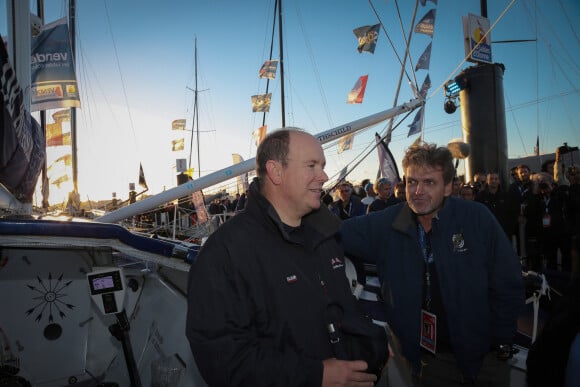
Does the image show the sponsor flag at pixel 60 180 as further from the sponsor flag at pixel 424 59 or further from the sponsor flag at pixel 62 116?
the sponsor flag at pixel 424 59

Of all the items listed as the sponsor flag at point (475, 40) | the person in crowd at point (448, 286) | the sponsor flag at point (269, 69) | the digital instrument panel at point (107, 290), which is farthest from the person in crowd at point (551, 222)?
the sponsor flag at point (269, 69)

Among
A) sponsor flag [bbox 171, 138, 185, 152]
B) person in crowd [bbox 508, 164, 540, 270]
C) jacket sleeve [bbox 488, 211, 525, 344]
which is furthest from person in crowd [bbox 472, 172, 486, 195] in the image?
sponsor flag [bbox 171, 138, 185, 152]

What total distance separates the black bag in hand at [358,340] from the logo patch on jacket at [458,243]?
1.00m

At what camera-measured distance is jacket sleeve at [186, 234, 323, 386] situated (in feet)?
4.08

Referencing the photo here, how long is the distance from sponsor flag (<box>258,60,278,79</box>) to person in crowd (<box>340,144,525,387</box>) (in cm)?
1526

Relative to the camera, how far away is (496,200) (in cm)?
687

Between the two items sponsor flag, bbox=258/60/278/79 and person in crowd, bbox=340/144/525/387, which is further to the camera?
sponsor flag, bbox=258/60/278/79

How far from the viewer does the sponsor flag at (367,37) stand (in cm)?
1099

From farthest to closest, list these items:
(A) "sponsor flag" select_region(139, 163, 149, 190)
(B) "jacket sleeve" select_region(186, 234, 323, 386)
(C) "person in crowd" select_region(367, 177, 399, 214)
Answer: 1. (A) "sponsor flag" select_region(139, 163, 149, 190)
2. (C) "person in crowd" select_region(367, 177, 399, 214)
3. (B) "jacket sleeve" select_region(186, 234, 323, 386)

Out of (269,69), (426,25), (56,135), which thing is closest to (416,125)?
(426,25)

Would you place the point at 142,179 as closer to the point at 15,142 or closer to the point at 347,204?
the point at 347,204

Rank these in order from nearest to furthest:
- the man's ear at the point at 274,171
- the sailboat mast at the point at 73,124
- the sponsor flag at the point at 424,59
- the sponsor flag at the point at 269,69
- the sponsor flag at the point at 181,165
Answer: the man's ear at the point at 274,171
the sponsor flag at the point at 424,59
the sailboat mast at the point at 73,124
the sponsor flag at the point at 269,69
the sponsor flag at the point at 181,165

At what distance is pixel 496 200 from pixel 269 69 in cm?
1260

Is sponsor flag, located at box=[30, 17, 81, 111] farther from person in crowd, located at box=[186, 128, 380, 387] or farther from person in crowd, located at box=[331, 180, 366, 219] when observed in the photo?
person in crowd, located at box=[331, 180, 366, 219]
